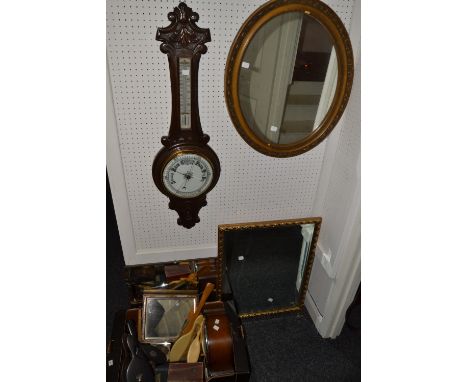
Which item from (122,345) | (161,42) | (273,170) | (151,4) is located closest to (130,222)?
(122,345)

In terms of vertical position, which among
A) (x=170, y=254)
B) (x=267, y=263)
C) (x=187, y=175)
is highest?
(x=187, y=175)

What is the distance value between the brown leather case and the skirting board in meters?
0.72

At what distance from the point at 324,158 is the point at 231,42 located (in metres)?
0.99

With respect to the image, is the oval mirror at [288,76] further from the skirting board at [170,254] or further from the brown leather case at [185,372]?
the brown leather case at [185,372]

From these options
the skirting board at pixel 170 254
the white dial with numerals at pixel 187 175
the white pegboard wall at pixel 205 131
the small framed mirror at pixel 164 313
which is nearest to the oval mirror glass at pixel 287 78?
the white pegboard wall at pixel 205 131

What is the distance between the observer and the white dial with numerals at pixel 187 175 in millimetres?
2055

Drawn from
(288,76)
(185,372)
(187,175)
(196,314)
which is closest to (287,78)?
(288,76)

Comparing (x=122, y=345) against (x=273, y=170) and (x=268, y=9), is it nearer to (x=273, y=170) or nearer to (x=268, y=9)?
(x=273, y=170)

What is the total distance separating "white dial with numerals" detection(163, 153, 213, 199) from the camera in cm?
205

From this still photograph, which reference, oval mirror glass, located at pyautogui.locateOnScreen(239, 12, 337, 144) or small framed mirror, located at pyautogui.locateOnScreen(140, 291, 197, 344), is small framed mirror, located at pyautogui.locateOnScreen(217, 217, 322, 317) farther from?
oval mirror glass, located at pyautogui.locateOnScreen(239, 12, 337, 144)

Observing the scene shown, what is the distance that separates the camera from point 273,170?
89.9 inches

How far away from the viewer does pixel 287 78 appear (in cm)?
196

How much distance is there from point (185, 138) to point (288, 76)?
694 millimetres

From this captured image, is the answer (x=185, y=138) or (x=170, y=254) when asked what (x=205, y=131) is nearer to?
(x=185, y=138)
